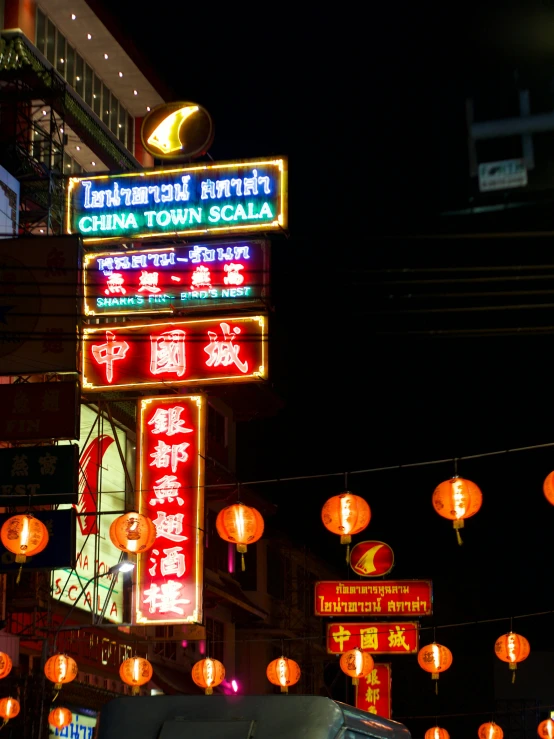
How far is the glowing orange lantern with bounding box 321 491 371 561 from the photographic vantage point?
1845 cm

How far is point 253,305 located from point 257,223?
169 cm

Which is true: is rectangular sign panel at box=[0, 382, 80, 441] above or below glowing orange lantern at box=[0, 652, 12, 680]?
above

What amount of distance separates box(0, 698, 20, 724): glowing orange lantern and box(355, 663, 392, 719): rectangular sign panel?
14.5m

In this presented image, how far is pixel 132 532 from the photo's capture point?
62.9 feet

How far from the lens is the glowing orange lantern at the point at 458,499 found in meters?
17.5

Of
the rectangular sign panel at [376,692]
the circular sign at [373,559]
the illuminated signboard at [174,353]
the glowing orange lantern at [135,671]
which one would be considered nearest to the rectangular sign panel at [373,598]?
the circular sign at [373,559]

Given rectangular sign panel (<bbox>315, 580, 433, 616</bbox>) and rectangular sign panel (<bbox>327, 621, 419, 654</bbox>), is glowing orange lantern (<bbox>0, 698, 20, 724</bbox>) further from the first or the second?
rectangular sign panel (<bbox>327, 621, 419, 654</bbox>)

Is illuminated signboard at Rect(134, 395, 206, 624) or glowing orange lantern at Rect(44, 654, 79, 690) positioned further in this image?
glowing orange lantern at Rect(44, 654, 79, 690)

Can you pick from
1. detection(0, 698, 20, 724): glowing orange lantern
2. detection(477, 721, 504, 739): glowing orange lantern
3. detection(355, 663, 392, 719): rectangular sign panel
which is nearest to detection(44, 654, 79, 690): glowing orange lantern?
detection(0, 698, 20, 724): glowing orange lantern

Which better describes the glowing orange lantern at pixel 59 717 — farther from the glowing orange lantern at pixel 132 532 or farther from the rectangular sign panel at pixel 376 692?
the rectangular sign panel at pixel 376 692

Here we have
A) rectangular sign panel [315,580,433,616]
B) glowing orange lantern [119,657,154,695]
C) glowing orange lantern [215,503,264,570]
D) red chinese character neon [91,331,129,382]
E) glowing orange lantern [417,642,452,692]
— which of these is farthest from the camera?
rectangular sign panel [315,580,433,616]

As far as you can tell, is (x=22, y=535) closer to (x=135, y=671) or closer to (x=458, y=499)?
(x=135, y=671)

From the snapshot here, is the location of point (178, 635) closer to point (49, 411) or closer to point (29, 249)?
point (49, 411)

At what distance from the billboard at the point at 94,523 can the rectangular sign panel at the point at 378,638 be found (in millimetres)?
6153
